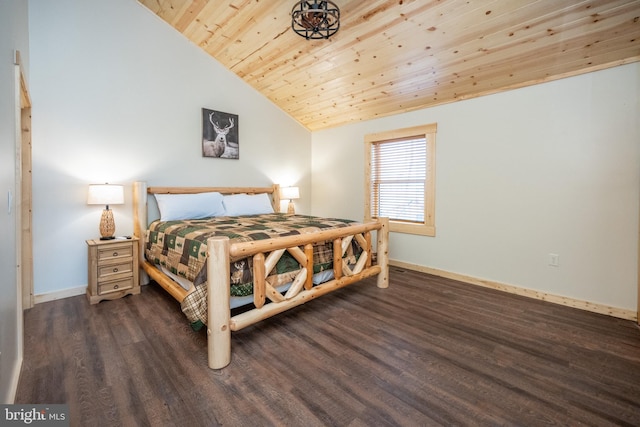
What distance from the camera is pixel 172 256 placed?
2.51 meters

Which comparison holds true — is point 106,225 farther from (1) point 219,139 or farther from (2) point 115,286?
(1) point 219,139

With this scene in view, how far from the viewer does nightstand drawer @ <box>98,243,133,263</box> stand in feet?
8.97

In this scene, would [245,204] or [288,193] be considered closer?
[245,204]

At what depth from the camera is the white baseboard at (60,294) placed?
8.92ft

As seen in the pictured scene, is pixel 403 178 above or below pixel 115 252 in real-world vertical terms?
above

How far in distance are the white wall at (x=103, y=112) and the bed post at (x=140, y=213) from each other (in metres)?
0.13

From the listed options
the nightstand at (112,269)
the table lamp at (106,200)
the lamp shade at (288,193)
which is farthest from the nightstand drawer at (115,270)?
the lamp shade at (288,193)

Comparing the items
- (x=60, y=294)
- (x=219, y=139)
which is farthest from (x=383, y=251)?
(x=60, y=294)

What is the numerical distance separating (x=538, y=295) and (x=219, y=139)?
4.09 meters

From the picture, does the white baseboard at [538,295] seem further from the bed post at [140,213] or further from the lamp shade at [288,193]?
the bed post at [140,213]

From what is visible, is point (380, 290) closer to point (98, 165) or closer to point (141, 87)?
point (98, 165)

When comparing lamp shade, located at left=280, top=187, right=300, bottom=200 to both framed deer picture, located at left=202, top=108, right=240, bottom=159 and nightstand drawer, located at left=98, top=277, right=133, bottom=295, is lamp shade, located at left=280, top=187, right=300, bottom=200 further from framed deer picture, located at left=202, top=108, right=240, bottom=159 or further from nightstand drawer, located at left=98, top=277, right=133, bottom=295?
nightstand drawer, located at left=98, top=277, right=133, bottom=295

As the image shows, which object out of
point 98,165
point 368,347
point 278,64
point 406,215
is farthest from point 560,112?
point 98,165

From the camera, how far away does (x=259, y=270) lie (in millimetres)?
1978
